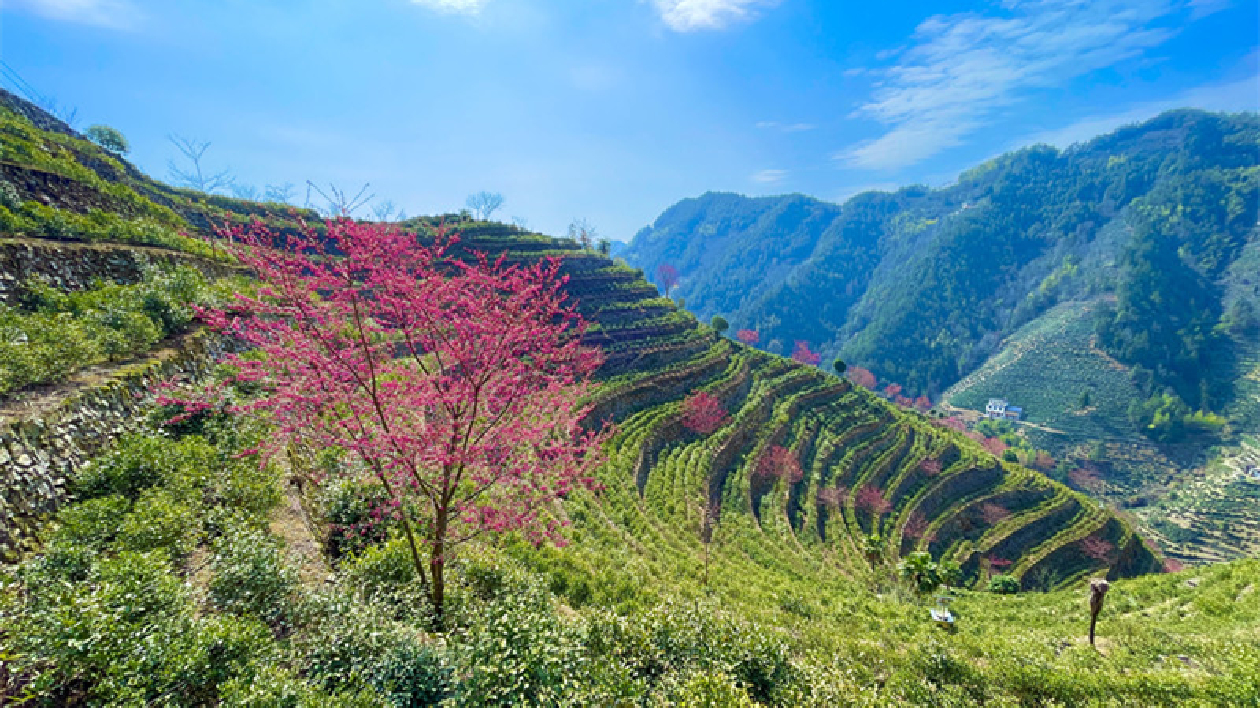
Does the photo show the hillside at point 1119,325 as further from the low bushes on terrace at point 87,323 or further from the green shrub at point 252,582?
the low bushes on terrace at point 87,323

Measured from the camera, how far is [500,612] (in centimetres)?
628

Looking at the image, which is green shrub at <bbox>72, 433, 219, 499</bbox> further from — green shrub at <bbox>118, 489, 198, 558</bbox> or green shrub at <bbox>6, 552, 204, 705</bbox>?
green shrub at <bbox>6, 552, 204, 705</bbox>

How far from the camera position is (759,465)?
31.8 m

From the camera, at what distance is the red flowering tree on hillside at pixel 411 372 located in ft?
18.1

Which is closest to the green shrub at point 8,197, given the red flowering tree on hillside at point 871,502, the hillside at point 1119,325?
the red flowering tree on hillside at point 871,502

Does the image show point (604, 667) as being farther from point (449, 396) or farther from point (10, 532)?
point (10, 532)

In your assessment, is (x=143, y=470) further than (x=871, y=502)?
No

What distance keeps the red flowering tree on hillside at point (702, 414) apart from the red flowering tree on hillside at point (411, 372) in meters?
26.5

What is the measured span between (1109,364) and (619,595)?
167m

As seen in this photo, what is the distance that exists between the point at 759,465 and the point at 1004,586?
1558 centimetres

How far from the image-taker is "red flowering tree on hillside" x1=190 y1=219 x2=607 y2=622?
5.52 meters

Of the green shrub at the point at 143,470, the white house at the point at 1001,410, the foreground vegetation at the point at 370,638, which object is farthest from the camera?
the white house at the point at 1001,410

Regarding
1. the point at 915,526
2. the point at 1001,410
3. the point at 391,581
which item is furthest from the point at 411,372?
the point at 1001,410

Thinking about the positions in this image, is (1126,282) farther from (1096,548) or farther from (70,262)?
(70,262)
